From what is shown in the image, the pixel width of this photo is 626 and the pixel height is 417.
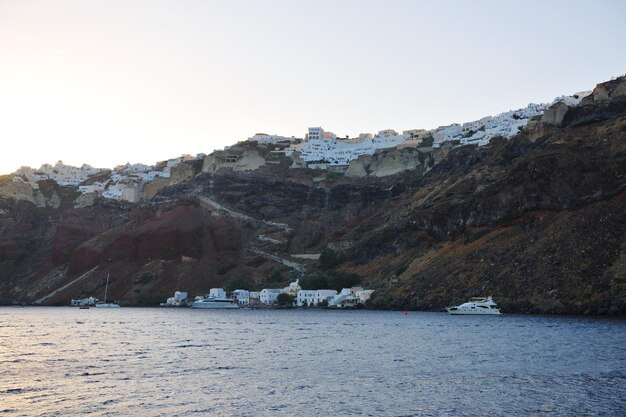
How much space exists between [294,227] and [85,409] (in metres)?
136

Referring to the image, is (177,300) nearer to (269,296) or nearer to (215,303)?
A: (215,303)

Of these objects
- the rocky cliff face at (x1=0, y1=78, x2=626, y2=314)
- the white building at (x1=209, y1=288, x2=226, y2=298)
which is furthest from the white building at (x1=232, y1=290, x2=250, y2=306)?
the rocky cliff face at (x1=0, y1=78, x2=626, y2=314)

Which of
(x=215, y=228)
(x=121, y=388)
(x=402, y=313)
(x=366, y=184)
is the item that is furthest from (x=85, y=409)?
(x=366, y=184)

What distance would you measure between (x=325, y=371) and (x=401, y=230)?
9166 centimetres

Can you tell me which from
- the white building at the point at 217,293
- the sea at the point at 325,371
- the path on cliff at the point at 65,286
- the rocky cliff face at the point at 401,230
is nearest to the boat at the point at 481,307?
the rocky cliff face at the point at 401,230

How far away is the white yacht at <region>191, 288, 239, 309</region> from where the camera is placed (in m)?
136

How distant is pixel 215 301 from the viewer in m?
137

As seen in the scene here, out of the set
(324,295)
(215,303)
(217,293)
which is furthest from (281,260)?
(324,295)

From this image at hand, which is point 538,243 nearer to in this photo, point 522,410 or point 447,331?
point 447,331

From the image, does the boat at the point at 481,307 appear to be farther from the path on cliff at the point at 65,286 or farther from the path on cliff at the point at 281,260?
the path on cliff at the point at 65,286

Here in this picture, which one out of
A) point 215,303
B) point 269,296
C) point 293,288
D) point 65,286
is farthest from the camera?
point 65,286

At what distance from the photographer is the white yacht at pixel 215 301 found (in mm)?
135500

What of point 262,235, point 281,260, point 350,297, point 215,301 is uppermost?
point 262,235

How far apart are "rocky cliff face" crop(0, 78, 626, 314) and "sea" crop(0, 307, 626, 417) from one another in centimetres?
1973
